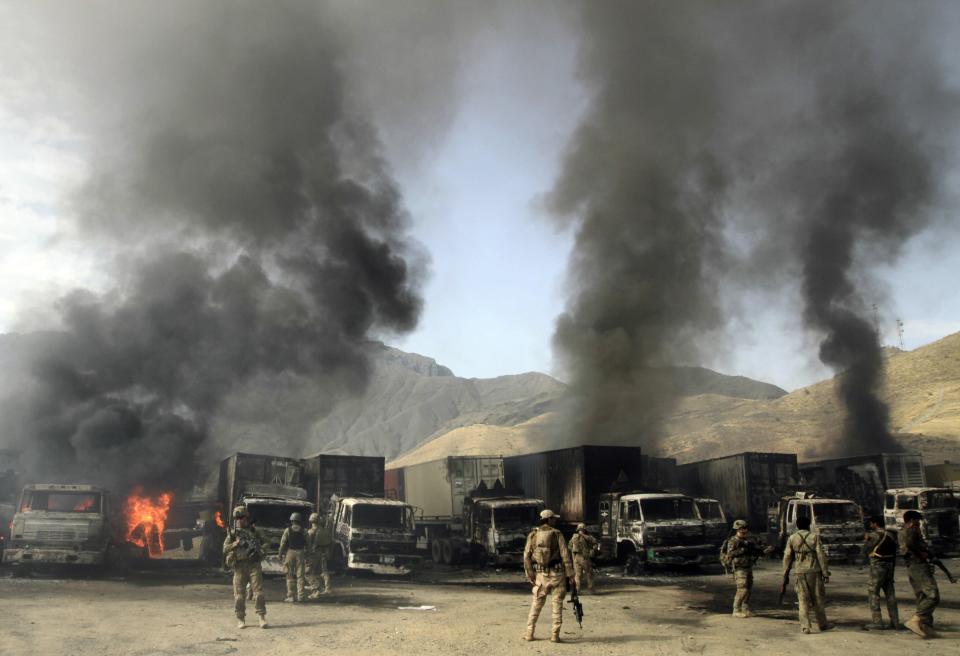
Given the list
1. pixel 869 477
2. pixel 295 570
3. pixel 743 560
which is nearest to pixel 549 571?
pixel 743 560

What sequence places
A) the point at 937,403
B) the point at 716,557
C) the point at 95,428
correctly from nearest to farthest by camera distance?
the point at 716,557, the point at 95,428, the point at 937,403

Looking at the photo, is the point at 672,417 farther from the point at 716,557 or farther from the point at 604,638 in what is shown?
A: the point at 604,638

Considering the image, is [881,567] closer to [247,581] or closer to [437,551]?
[247,581]

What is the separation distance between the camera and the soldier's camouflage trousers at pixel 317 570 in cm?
1383

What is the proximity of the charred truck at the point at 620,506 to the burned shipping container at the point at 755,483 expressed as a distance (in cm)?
474

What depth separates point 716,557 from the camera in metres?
17.4

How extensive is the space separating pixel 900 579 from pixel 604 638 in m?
9.93

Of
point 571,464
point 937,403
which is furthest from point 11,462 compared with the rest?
point 937,403

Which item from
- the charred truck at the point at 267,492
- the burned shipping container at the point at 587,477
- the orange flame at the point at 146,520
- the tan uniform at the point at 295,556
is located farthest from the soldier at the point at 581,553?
the orange flame at the point at 146,520

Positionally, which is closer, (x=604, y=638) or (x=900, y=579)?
(x=604, y=638)

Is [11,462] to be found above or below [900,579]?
above

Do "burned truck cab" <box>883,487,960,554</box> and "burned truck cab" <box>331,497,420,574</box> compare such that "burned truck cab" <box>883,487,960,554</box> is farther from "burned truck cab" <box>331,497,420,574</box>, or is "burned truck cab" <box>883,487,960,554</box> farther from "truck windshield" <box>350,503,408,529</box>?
"truck windshield" <box>350,503,408,529</box>

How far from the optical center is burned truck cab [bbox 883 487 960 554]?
64.8ft

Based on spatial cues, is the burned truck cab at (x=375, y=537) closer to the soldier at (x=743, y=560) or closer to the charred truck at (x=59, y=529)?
the charred truck at (x=59, y=529)
